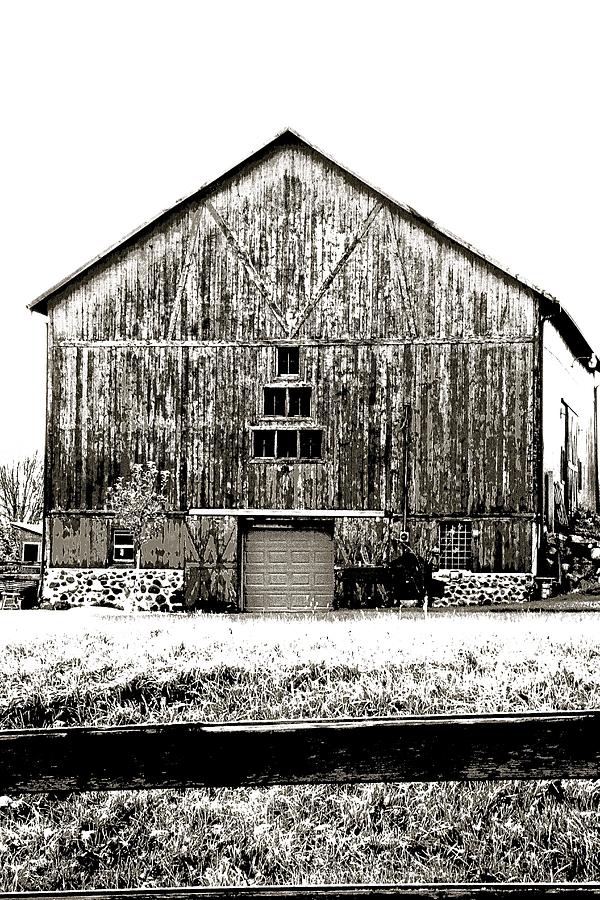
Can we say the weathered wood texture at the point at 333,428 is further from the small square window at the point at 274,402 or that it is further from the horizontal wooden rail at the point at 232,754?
the horizontal wooden rail at the point at 232,754

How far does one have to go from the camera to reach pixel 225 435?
2956 centimetres

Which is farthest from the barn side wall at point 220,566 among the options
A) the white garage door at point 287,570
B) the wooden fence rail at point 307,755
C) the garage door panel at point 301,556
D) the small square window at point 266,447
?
the wooden fence rail at point 307,755

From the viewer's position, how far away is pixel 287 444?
29.4m

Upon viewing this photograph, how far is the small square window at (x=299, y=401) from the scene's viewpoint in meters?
29.5

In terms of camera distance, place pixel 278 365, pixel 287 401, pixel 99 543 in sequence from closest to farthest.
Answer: pixel 287 401 → pixel 278 365 → pixel 99 543

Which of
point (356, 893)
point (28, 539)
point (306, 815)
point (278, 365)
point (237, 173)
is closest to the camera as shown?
point (356, 893)

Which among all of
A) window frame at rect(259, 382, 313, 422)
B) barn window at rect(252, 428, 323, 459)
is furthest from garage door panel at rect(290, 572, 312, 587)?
window frame at rect(259, 382, 313, 422)

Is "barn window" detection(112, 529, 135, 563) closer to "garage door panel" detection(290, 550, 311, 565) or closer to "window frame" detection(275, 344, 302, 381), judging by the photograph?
"garage door panel" detection(290, 550, 311, 565)

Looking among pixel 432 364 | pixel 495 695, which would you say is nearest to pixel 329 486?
pixel 432 364

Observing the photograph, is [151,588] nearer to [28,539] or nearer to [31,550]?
[28,539]

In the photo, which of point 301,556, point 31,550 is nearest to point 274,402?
point 301,556

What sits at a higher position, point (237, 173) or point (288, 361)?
point (237, 173)

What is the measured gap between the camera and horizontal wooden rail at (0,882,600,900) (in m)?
5.83

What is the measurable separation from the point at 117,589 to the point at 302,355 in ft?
23.5
